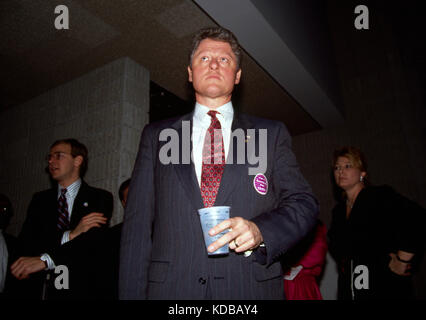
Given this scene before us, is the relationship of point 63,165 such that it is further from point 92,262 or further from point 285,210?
point 285,210

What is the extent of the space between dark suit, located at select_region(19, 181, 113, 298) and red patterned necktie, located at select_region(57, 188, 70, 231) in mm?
32

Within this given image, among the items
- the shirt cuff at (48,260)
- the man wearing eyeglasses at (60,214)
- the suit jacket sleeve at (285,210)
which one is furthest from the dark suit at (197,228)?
the shirt cuff at (48,260)

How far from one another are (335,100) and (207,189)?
4307 mm

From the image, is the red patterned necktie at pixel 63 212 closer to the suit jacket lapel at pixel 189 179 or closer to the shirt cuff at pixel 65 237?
the shirt cuff at pixel 65 237

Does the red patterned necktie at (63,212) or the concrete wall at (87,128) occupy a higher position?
the concrete wall at (87,128)

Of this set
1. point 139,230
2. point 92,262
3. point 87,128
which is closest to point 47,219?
point 92,262

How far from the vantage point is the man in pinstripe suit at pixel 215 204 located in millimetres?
1101

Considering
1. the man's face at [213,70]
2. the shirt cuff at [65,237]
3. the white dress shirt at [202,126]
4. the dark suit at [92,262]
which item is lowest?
the dark suit at [92,262]

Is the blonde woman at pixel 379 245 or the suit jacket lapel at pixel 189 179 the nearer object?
the suit jacket lapel at pixel 189 179

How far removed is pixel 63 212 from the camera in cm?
272

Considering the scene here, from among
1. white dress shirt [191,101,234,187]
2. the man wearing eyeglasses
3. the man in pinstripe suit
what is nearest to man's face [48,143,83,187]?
the man wearing eyeglasses

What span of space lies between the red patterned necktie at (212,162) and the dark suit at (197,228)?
0.03m

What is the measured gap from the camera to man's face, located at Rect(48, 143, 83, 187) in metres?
2.84
